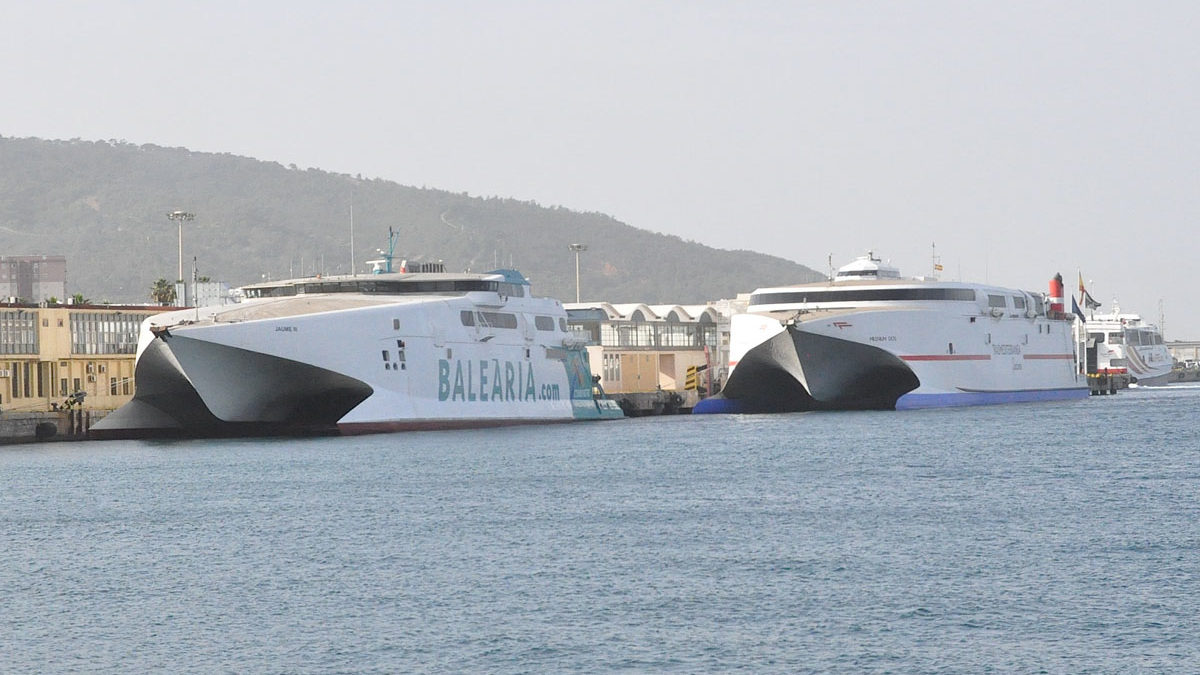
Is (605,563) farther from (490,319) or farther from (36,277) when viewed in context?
(36,277)

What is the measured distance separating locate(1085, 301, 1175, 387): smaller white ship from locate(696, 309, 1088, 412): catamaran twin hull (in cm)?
6332

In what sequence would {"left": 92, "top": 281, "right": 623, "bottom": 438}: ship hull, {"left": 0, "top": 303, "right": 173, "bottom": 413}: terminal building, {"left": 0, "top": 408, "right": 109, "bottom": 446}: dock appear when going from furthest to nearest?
{"left": 0, "top": 303, "right": 173, "bottom": 413}: terminal building
{"left": 0, "top": 408, "right": 109, "bottom": 446}: dock
{"left": 92, "top": 281, "right": 623, "bottom": 438}: ship hull

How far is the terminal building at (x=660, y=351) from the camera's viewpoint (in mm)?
103250

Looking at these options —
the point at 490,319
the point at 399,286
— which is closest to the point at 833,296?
the point at 490,319

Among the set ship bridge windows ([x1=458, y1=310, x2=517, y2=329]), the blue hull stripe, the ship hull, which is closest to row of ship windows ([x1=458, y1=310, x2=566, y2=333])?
ship bridge windows ([x1=458, y1=310, x2=517, y2=329])

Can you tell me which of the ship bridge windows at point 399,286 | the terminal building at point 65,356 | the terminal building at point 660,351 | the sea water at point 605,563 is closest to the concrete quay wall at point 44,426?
the terminal building at point 65,356

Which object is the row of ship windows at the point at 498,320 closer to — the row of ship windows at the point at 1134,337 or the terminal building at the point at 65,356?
the terminal building at the point at 65,356

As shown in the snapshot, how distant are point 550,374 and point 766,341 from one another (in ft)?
32.1

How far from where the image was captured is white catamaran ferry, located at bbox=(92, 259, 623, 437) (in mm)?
58125

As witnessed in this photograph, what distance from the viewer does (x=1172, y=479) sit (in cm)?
4294

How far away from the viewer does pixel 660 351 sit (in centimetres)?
11181

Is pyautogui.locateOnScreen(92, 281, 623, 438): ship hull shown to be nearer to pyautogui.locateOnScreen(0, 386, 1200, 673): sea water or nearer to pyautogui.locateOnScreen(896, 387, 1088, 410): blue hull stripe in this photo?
pyautogui.locateOnScreen(0, 386, 1200, 673): sea water

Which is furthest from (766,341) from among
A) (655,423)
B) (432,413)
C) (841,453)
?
(841,453)

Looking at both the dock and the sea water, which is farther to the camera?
the dock
